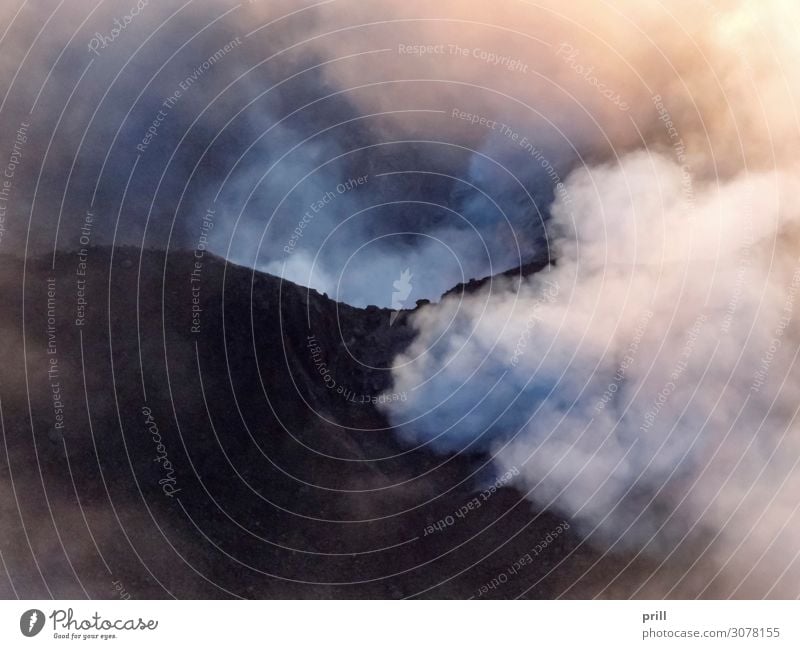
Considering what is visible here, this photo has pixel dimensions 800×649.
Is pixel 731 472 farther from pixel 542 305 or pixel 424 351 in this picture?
pixel 424 351

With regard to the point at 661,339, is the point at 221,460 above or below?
below

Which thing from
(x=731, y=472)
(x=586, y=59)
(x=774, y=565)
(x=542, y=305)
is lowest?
(x=774, y=565)

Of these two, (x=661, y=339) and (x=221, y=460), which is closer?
(x=221, y=460)

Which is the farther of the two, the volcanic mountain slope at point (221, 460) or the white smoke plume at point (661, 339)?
the white smoke plume at point (661, 339)

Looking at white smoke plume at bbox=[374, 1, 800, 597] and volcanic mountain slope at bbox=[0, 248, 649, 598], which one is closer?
volcanic mountain slope at bbox=[0, 248, 649, 598]

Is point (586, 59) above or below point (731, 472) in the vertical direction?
above
